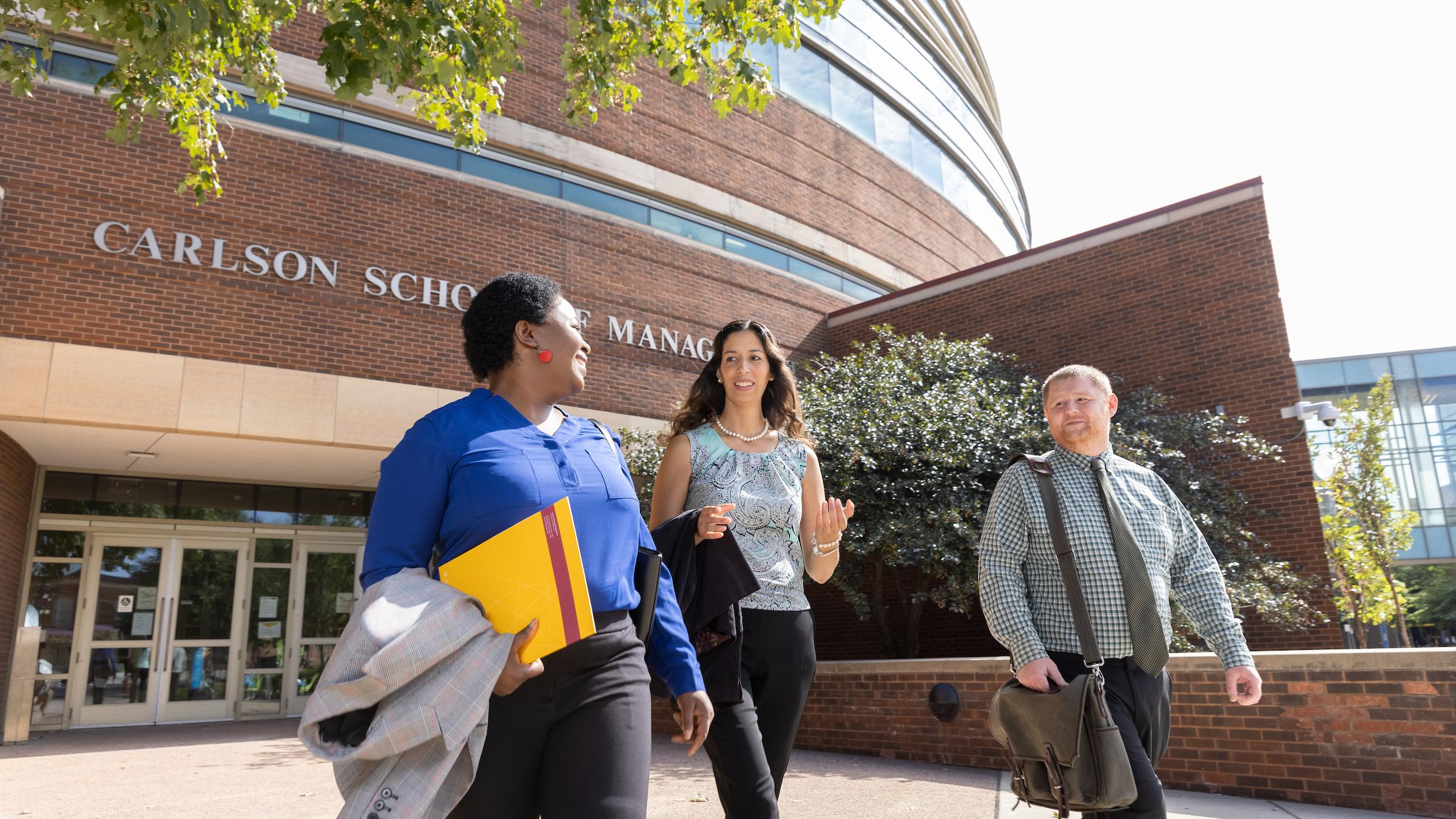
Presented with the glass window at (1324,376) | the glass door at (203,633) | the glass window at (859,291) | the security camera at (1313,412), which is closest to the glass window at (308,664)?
the glass door at (203,633)

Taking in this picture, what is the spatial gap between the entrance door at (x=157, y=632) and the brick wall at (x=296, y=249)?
13.1ft

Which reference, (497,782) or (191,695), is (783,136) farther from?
(497,782)

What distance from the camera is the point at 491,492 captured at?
1900 mm

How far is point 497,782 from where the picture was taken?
185 centimetres

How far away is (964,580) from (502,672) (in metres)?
8.16

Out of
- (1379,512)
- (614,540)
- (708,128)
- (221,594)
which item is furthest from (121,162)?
(1379,512)

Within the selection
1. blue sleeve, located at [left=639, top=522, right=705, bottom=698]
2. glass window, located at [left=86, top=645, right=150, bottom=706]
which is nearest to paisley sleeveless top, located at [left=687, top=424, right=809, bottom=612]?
blue sleeve, located at [left=639, top=522, right=705, bottom=698]

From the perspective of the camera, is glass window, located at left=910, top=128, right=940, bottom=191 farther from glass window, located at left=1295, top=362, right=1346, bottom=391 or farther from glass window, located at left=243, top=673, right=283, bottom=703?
glass window, located at left=1295, top=362, right=1346, bottom=391

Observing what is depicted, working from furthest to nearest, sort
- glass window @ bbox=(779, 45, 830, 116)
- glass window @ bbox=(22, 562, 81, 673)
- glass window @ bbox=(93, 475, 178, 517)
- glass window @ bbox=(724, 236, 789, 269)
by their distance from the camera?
glass window @ bbox=(779, 45, 830, 116), glass window @ bbox=(724, 236, 789, 269), glass window @ bbox=(93, 475, 178, 517), glass window @ bbox=(22, 562, 81, 673)

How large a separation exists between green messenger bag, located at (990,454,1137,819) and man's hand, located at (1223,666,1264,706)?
478 millimetres

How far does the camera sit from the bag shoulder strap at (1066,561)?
2.83 metres

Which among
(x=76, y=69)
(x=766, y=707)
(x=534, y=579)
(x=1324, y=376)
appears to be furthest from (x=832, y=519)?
(x=1324, y=376)

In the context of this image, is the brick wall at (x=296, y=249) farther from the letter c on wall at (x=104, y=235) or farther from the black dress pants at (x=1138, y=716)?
the black dress pants at (x=1138, y=716)

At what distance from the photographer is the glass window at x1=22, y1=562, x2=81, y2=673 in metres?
11.4
